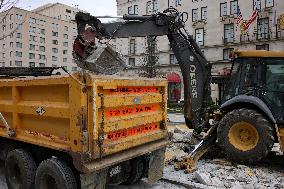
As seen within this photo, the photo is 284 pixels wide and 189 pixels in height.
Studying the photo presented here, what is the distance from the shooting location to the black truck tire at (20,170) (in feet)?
16.6

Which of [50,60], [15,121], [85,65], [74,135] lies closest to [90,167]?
[74,135]

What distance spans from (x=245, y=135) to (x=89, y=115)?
174 inches

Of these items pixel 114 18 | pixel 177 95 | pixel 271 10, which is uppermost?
pixel 271 10

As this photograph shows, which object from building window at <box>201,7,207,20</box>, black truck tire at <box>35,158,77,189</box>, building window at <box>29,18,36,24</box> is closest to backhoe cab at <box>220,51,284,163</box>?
→ black truck tire at <box>35,158,77,189</box>

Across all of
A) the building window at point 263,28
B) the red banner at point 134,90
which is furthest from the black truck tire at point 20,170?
the building window at point 263,28

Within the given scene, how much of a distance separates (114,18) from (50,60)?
77.0m

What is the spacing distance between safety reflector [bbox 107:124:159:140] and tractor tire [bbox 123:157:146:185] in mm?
563

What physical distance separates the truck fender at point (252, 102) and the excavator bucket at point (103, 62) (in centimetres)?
250

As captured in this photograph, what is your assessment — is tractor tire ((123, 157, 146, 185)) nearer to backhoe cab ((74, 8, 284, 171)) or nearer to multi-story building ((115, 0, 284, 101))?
backhoe cab ((74, 8, 284, 171))

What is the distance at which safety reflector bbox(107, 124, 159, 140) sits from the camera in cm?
467

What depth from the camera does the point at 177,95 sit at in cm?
3850

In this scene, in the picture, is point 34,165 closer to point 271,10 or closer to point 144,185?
point 144,185

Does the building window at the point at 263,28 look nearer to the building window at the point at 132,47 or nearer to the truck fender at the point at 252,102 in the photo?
the building window at the point at 132,47

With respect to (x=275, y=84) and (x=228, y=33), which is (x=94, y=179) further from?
(x=228, y=33)
